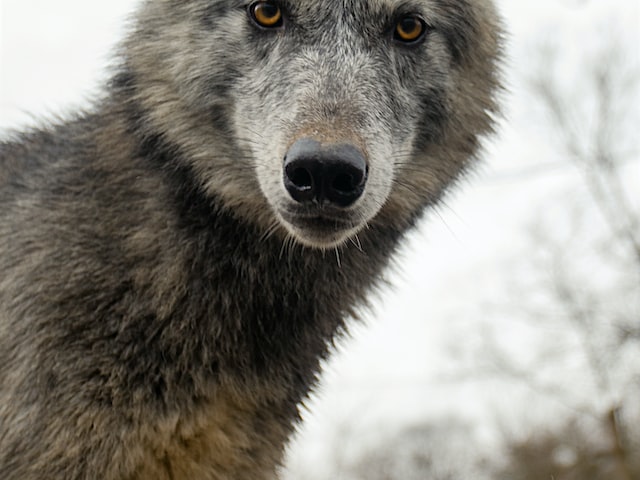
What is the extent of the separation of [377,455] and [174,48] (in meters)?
18.3

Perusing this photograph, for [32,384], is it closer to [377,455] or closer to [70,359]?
[70,359]

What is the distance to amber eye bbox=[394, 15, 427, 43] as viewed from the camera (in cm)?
339

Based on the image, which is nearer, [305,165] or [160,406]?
[305,165]

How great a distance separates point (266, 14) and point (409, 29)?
609mm

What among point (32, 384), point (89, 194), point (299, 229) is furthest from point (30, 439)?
point (299, 229)

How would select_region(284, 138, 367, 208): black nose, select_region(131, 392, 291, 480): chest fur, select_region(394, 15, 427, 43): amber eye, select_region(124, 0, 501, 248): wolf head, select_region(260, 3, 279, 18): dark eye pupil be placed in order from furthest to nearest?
select_region(394, 15, 427, 43): amber eye
select_region(260, 3, 279, 18): dark eye pupil
select_region(131, 392, 291, 480): chest fur
select_region(124, 0, 501, 248): wolf head
select_region(284, 138, 367, 208): black nose

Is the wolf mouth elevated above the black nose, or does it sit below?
below

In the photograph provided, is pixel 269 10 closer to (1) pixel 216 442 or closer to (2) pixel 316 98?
(2) pixel 316 98

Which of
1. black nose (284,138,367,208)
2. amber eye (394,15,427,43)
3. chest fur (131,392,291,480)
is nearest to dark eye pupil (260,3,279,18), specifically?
amber eye (394,15,427,43)

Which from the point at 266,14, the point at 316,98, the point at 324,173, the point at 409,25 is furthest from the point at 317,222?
the point at 409,25

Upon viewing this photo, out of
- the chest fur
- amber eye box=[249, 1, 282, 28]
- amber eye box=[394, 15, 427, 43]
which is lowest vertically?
the chest fur

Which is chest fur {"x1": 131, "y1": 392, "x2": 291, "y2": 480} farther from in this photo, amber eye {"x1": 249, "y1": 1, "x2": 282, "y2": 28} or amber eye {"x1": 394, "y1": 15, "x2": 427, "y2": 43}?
amber eye {"x1": 394, "y1": 15, "x2": 427, "y2": 43}

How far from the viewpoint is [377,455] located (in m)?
20.5

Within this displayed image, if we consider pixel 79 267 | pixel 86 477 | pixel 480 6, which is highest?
pixel 480 6
